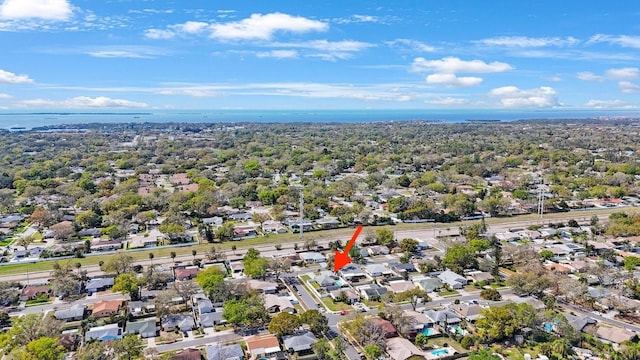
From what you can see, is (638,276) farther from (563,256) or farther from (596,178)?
(596,178)

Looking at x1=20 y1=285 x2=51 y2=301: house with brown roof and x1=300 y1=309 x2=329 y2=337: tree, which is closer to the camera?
x1=300 y1=309 x2=329 y2=337: tree

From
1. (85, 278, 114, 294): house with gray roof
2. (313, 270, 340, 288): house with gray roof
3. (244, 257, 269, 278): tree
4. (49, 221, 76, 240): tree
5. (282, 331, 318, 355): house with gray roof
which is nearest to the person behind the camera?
(282, 331, 318, 355): house with gray roof

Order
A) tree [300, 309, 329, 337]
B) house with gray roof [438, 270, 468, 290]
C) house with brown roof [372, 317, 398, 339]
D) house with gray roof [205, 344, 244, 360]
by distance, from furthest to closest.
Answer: house with gray roof [438, 270, 468, 290] < tree [300, 309, 329, 337] < house with brown roof [372, 317, 398, 339] < house with gray roof [205, 344, 244, 360]

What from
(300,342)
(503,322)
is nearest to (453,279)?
(503,322)

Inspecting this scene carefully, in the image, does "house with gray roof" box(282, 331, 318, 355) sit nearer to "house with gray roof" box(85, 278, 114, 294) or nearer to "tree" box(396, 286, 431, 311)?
"tree" box(396, 286, 431, 311)

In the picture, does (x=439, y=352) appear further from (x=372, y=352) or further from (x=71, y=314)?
(x=71, y=314)

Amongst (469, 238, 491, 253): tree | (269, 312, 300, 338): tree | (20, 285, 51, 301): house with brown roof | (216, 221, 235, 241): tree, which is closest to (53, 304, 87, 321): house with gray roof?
(20, 285, 51, 301): house with brown roof

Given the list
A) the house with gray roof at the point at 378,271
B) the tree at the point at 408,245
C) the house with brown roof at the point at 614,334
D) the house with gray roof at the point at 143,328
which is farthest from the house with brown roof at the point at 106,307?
the house with brown roof at the point at 614,334
